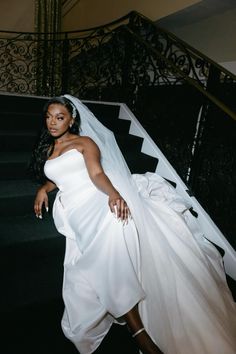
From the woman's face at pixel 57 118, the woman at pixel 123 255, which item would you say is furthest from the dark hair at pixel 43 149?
the woman's face at pixel 57 118

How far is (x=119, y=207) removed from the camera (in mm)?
1999

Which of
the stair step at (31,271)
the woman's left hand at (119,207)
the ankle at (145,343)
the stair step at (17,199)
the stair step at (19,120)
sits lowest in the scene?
the ankle at (145,343)

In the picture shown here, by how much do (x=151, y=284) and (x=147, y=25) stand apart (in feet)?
12.8

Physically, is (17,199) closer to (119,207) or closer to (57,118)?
(57,118)

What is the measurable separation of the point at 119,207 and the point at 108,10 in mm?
5979

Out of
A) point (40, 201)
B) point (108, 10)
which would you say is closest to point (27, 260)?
point (40, 201)

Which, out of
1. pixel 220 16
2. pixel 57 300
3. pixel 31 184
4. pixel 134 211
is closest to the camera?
pixel 57 300

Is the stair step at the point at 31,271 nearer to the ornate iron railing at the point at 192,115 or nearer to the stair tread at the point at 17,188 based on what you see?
the stair tread at the point at 17,188

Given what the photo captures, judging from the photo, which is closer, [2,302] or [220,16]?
[2,302]

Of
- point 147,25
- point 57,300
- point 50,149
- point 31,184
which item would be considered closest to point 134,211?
point 57,300

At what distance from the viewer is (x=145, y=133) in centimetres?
402

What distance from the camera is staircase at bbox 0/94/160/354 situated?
1782mm

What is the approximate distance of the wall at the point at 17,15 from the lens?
770cm

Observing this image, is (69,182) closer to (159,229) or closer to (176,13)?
(159,229)
